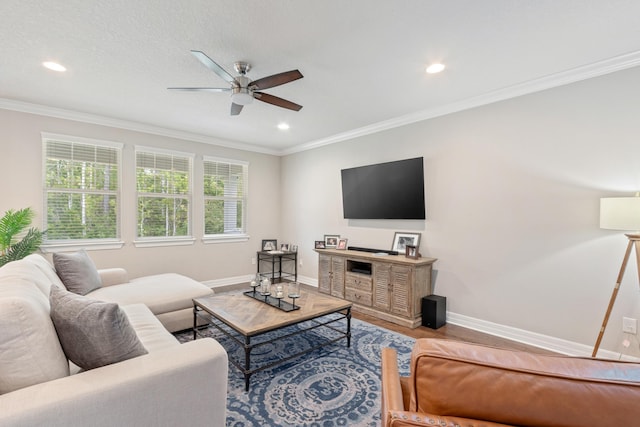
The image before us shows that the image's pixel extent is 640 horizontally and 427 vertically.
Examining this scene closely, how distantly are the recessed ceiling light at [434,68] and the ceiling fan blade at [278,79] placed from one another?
1.25 meters

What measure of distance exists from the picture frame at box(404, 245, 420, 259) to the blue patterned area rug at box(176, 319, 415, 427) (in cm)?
105

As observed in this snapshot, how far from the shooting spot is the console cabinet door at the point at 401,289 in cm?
350

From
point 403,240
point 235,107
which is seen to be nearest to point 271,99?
point 235,107

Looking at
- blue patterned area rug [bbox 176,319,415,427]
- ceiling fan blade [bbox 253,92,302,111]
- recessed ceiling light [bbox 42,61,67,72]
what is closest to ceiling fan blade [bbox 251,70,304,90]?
ceiling fan blade [bbox 253,92,302,111]

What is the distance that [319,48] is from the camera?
2.44 m

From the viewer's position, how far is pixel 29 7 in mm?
1961

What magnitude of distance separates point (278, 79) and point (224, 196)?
11.6 ft

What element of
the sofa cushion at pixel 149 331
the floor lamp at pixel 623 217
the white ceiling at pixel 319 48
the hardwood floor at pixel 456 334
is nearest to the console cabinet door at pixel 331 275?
the hardwood floor at pixel 456 334

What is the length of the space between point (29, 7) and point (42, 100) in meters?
2.22

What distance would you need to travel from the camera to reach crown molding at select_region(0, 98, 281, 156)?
12.1 feet

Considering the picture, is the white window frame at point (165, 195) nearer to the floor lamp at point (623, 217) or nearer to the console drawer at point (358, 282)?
the console drawer at point (358, 282)

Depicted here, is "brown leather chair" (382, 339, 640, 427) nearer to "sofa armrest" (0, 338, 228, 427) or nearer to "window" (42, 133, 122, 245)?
"sofa armrest" (0, 338, 228, 427)

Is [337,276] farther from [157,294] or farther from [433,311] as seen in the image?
[157,294]

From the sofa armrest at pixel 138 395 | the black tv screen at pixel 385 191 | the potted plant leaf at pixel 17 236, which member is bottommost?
the sofa armrest at pixel 138 395
